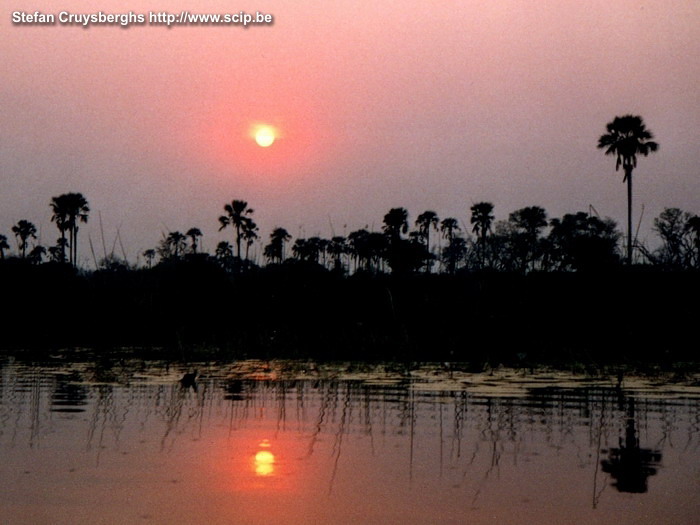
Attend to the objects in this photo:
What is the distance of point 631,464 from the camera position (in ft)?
38.8

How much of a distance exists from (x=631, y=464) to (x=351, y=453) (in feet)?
11.3

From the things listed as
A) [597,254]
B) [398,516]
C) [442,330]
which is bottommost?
[398,516]

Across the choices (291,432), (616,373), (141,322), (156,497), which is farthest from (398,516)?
(141,322)

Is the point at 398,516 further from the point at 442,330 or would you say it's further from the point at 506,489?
the point at 442,330

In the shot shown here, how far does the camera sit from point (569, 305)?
1266 inches

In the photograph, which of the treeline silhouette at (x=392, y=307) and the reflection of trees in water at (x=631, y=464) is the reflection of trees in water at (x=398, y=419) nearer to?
the reflection of trees in water at (x=631, y=464)

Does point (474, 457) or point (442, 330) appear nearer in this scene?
point (474, 457)

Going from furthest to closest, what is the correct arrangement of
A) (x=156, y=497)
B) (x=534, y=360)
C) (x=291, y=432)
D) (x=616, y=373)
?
1. (x=534, y=360)
2. (x=616, y=373)
3. (x=291, y=432)
4. (x=156, y=497)

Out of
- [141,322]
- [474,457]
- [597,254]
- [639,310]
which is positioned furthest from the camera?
[141,322]

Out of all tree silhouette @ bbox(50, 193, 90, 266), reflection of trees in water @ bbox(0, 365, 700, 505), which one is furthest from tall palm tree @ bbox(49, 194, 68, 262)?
reflection of trees in water @ bbox(0, 365, 700, 505)

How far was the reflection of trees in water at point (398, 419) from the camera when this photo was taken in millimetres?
12266

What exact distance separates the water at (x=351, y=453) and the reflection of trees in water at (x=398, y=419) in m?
0.04

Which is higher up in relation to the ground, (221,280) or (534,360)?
(221,280)

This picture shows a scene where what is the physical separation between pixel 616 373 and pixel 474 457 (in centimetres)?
1202
